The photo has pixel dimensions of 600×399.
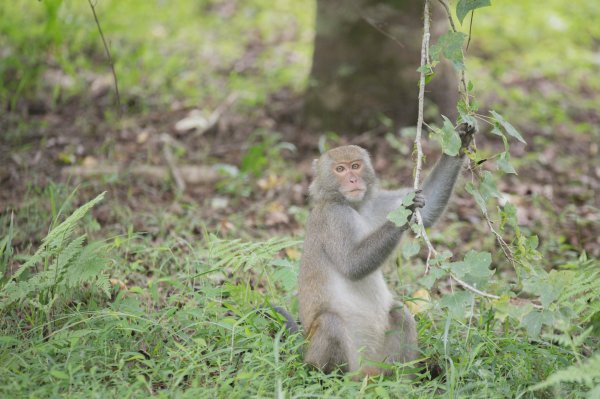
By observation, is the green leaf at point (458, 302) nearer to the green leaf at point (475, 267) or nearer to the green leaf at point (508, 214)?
the green leaf at point (475, 267)

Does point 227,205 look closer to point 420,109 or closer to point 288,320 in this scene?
point 288,320

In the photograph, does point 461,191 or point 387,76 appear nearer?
point 461,191

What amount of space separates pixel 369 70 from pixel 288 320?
14.6ft

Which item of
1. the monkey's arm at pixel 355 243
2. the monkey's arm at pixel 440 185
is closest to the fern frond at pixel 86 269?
the monkey's arm at pixel 355 243

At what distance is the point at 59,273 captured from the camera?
469 centimetres

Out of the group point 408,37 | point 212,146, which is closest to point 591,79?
point 408,37

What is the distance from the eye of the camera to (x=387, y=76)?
334 inches

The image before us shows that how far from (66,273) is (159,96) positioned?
18.5ft

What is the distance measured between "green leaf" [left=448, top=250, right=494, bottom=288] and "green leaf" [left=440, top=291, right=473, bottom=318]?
11 cm

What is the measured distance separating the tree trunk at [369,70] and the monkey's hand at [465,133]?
357 centimetres

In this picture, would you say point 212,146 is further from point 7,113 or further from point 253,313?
point 253,313

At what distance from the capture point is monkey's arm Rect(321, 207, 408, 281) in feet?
15.0

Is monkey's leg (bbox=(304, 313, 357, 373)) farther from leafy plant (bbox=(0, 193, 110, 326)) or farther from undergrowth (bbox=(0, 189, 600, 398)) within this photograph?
leafy plant (bbox=(0, 193, 110, 326))

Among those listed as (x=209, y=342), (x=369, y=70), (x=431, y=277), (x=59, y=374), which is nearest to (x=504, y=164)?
(x=431, y=277)
